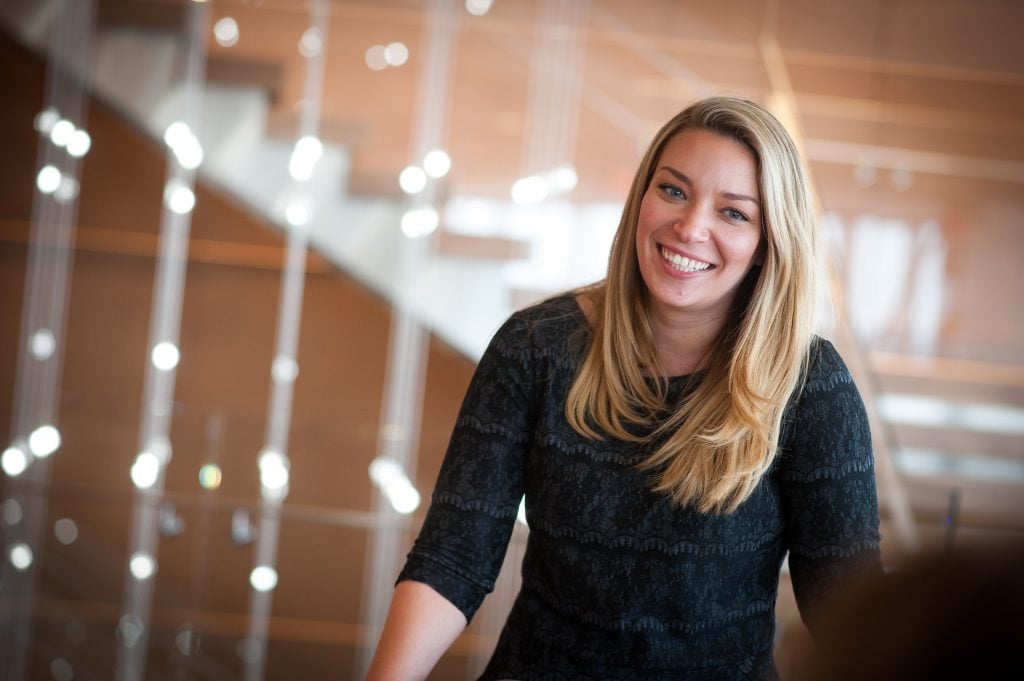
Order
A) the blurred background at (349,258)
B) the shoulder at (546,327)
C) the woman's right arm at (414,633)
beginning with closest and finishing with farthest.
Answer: the woman's right arm at (414,633), the shoulder at (546,327), the blurred background at (349,258)

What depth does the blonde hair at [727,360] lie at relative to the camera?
1379 mm

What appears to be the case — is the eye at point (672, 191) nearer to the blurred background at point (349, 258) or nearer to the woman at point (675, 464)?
the woman at point (675, 464)

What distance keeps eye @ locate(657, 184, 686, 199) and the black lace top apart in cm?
27

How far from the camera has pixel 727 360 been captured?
58.1 inches

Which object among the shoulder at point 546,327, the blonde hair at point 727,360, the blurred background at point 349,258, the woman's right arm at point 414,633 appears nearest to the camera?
the woman's right arm at point 414,633

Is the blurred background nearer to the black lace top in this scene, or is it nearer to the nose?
the black lace top

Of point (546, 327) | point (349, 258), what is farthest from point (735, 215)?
point (349, 258)

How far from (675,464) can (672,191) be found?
359 mm

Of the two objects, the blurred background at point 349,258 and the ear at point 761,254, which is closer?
the ear at point 761,254

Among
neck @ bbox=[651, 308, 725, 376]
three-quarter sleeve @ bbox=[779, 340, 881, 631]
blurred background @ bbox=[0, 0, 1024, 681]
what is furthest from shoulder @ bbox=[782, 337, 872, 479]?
blurred background @ bbox=[0, 0, 1024, 681]

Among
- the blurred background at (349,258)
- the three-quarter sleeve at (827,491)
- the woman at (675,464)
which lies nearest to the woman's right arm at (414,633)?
the woman at (675,464)

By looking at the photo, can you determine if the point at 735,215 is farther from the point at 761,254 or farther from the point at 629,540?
the point at 629,540

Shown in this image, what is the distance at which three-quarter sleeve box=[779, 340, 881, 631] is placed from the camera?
1370 millimetres

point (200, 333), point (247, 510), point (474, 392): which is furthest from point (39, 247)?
point (474, 392)
